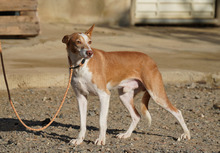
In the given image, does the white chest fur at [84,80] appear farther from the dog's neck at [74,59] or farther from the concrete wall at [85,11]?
the concrete wall at [85,11]

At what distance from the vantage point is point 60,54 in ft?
37.4

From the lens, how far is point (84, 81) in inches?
213

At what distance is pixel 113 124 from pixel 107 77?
1263 millimetres

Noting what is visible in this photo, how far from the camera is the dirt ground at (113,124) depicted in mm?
5539

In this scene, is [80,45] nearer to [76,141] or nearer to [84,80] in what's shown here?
[84,80]

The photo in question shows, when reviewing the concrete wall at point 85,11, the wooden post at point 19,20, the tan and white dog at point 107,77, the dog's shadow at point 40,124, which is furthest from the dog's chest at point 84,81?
the concrete wall at point 85,11

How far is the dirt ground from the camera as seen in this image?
554cm

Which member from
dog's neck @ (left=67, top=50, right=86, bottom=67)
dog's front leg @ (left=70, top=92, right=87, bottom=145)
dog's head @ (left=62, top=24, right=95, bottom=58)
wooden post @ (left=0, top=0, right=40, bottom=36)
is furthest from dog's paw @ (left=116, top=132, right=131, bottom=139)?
wooden post @ (left=0, top=0, right=40, bottom=36)

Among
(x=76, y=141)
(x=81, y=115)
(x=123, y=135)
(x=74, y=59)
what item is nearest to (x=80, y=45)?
(x=74, y=59)

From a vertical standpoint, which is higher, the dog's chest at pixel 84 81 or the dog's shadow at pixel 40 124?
the dog's chest at pixel 84 81

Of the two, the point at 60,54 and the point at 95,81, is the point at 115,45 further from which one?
the point at 95,81

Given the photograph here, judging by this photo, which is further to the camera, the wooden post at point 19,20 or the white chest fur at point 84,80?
the wooden post at point 19,20

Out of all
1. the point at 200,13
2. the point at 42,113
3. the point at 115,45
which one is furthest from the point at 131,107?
the point at 200,13

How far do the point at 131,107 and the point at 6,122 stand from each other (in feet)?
6.53
